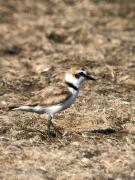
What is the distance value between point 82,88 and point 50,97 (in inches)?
129

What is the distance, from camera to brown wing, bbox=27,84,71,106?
34.7 ft

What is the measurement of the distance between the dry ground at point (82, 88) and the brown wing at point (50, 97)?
0.63 m

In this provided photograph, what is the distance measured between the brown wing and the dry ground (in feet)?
2.05

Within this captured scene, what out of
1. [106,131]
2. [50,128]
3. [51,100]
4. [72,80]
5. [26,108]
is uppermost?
[72,80]

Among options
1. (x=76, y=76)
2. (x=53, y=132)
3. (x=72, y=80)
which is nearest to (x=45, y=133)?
(x=53, y=132)

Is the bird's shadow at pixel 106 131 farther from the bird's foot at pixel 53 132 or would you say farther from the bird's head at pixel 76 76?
the bird's head at pixel 76 76

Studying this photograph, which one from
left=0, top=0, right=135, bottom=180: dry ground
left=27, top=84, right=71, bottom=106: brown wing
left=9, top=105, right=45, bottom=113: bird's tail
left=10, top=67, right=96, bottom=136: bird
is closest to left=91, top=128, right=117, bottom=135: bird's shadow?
left=0, top=0, right=135, bottom=180: dry ground

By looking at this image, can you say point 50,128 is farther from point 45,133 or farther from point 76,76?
point 76,76

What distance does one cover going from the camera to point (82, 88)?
13867mm

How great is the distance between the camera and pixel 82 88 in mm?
13867

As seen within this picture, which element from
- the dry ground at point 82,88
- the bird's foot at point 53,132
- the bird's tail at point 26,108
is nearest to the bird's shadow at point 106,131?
the dry ground at point 82,88

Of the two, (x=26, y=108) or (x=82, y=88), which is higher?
(x=26, y=108)

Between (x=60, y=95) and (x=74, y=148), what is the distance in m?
0.95

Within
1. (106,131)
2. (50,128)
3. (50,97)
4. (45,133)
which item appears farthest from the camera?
(106,131)
